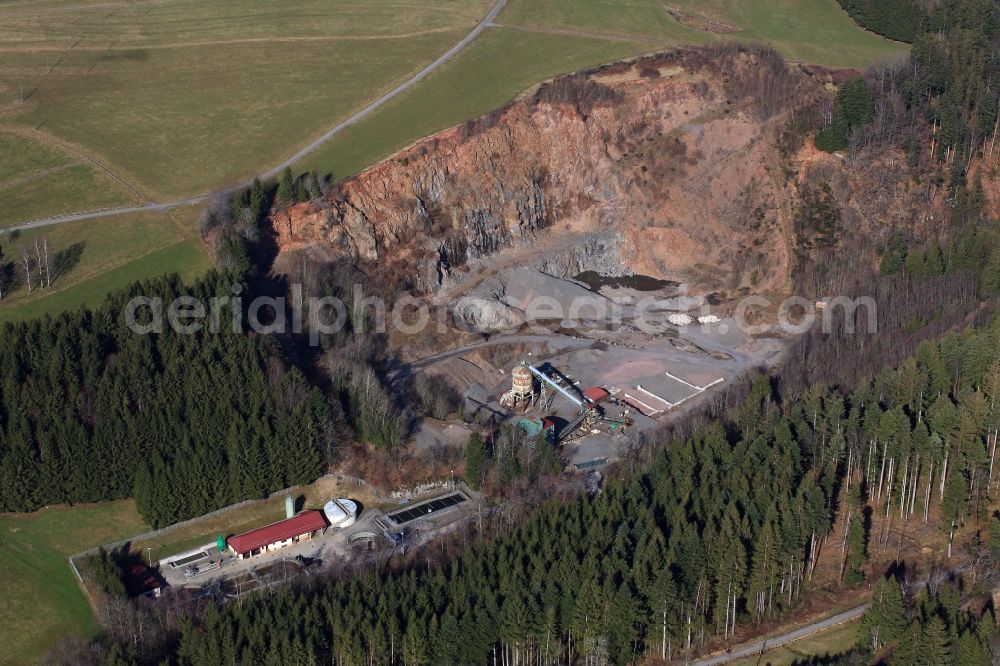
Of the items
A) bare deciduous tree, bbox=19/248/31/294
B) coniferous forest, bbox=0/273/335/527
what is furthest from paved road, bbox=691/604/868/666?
bare deciduous tree, bbox=19/248/31/294

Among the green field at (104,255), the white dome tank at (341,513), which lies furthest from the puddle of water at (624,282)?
the white dome tank at (341,513)

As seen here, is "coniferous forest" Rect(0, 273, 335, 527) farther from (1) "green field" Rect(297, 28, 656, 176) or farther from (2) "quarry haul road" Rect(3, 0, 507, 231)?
(1) "green field" Rect(297, 28, 656, 176)

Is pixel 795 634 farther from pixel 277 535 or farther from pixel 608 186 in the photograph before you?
pixel 608 186

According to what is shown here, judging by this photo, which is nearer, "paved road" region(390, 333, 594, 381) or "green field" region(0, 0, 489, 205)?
"paved road" region(390, 333, 594, 381)

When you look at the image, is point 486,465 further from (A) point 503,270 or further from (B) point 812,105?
(B) point 812,105

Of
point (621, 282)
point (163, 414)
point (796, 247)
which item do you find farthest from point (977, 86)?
point (163, 414)

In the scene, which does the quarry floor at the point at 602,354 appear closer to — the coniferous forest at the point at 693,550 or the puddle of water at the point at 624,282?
the puddle of water at the point at 624,282
